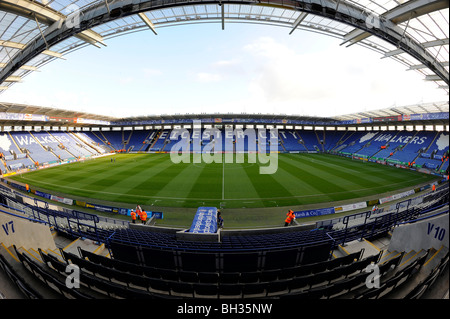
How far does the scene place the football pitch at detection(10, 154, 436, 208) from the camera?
57.3ft

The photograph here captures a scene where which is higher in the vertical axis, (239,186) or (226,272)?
(226,272)

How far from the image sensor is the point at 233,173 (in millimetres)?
27078

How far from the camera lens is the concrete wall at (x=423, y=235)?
5.33 meters

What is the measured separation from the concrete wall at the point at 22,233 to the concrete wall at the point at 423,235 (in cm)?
1390

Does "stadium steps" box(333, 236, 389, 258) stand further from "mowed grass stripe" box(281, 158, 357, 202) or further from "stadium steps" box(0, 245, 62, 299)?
"stadium steps" box(0, 245, 62, 299)

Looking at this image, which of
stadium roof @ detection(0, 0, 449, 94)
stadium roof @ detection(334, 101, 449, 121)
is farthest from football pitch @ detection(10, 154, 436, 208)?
stadium roof @ detection(0, 0, 449, 94)

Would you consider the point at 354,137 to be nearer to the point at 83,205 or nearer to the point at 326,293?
the point at 326,293

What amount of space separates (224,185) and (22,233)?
1687 centimetres

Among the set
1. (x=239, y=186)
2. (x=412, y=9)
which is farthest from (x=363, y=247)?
(x=239, y=186)

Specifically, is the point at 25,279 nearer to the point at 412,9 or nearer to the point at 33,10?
the point at 33,10

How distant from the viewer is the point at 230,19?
456 inches

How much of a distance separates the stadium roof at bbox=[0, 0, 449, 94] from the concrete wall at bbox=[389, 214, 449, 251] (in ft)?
33.2

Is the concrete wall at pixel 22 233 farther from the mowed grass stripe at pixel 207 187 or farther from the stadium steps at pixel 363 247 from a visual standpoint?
the stadium steps at pixel 363 247

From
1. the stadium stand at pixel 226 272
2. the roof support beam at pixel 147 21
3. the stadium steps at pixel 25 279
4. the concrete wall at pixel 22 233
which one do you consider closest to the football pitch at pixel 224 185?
the concrete wall at pixel 22 233
